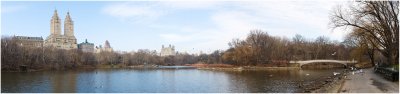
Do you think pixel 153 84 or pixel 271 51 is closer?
pixel 153 84

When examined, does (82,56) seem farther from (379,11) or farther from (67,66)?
(379,11)

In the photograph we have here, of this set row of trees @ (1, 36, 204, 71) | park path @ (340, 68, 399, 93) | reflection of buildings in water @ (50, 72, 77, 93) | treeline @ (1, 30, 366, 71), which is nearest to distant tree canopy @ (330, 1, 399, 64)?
park path @ (340, 68, 399, 93)

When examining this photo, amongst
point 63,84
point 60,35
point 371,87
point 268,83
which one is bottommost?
point 268,83

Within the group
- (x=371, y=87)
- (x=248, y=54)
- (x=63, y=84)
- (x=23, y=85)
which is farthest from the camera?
(x=248, y=54)

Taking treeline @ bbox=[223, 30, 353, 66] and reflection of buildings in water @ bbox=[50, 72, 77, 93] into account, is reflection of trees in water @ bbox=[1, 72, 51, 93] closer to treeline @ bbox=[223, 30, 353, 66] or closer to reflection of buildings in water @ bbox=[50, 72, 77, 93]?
reflection of buildings in water @ bbox=[50, 72, 77, 93]

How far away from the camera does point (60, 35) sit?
173m

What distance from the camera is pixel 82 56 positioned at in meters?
93.2

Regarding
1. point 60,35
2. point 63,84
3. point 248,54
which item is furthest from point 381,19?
point 60,35

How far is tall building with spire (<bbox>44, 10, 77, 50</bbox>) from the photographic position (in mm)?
169087

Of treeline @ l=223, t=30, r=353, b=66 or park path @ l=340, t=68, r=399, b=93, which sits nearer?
park path @ l=340, t=68, r=399, b=93

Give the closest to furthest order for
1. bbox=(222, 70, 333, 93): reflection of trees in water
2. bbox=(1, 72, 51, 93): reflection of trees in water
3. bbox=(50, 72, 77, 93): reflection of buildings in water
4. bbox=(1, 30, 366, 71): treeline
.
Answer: bbox=(1, 72, 51, 93): reflection of trees in water, bbox=(222, 70, 333, 93): reflection of trees in water, bbox=(50, 72, 77, 93): reflection of buildings in water, bbox=(1, 30, 366, 71): treeline

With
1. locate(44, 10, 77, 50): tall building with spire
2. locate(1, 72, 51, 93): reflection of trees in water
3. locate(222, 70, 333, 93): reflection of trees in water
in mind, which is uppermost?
locate(44, 10, 77, 50): tall building with spire

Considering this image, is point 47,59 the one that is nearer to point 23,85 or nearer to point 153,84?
point 23,85

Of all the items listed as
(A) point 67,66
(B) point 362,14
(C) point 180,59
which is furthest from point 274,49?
(C) point 180,59
